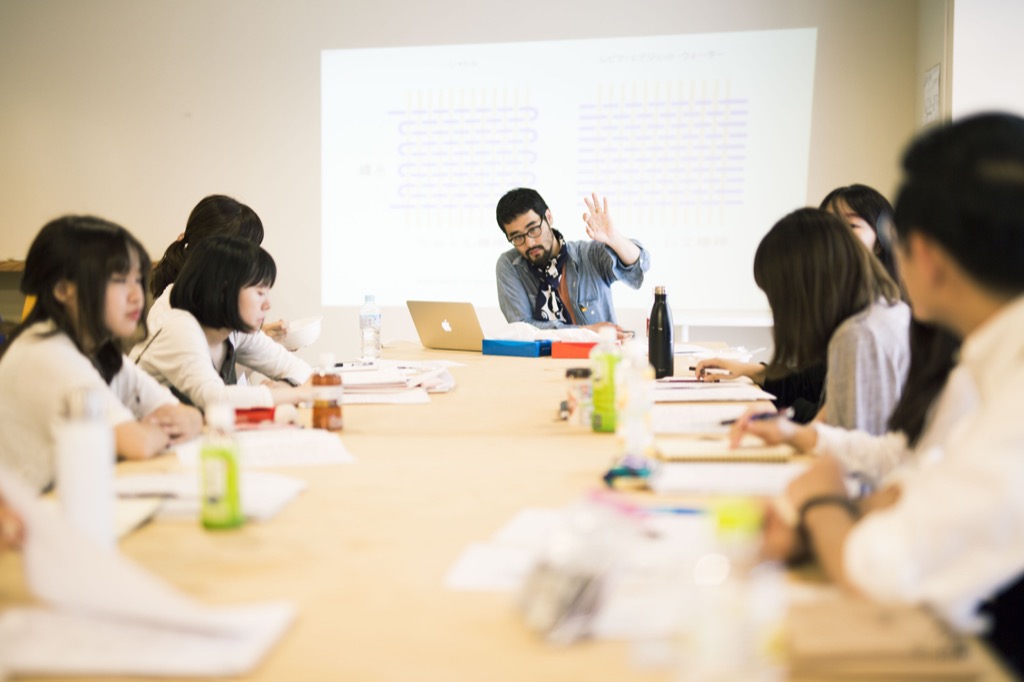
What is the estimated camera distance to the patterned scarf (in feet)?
14.0

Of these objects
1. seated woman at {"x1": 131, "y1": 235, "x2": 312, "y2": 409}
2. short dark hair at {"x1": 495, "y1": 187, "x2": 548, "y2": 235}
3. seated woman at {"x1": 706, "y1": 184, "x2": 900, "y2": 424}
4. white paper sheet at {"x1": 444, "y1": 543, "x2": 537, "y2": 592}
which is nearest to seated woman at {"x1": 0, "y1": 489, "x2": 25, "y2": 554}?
white paper sheet at {"x1": 444, "y1": 543, "x2": 537, "y2": 592}

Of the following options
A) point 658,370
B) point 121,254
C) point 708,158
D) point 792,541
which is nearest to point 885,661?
point 792,541

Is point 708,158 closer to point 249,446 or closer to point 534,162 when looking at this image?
point 534,162

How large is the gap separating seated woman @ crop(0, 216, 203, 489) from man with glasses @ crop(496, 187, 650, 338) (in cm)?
244

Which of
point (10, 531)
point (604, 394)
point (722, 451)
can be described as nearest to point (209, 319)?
point (604, 394)

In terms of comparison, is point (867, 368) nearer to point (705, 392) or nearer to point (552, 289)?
point (705, 392)

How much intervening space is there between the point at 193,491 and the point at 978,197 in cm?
111

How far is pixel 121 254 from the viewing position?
6.02 feet

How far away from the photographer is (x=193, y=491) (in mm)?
1403

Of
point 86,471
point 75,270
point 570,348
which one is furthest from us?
point 570,348

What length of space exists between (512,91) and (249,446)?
383 cm

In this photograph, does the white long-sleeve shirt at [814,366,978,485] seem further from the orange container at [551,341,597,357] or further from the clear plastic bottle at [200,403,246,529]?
the orange container at [551,341,597,357]

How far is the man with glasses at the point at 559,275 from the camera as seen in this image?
4191 mm

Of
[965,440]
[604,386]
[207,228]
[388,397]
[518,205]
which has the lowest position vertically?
[388,397]
